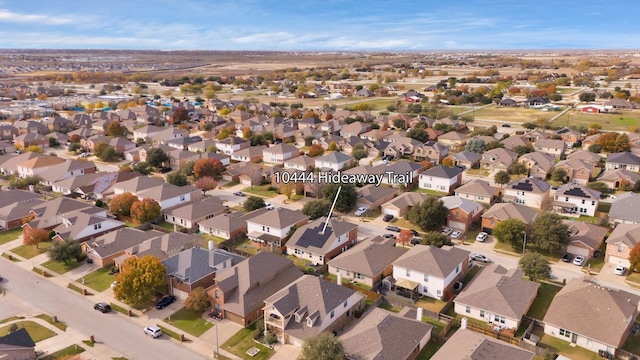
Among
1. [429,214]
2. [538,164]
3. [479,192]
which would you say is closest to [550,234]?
[429,214]

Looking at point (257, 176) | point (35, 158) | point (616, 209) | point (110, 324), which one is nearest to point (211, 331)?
point (110, 324)

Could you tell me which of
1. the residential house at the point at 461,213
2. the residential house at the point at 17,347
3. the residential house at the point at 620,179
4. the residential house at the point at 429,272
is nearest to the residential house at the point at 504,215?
the residential house at the point at 461,213

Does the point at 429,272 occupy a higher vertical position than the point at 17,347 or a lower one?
higher

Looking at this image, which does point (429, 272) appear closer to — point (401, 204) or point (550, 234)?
point (550, 234)

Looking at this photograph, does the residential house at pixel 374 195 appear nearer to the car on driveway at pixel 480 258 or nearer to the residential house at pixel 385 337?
the car on driveway at pixel 480 258

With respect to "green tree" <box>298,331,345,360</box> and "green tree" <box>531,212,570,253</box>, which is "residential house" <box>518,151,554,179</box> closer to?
"green tree" <box>531,212,570,253</box>

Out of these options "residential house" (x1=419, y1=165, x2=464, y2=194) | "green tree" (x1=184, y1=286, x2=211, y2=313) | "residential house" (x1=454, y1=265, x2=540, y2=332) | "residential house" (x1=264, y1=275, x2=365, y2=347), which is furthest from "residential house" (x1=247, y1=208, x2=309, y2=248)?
"residential house" (x1=419, y1=165, x2=464, y2=194)

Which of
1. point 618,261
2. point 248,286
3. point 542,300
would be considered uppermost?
point 248,286

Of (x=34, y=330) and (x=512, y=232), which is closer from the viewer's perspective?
(x=34, y=330)
